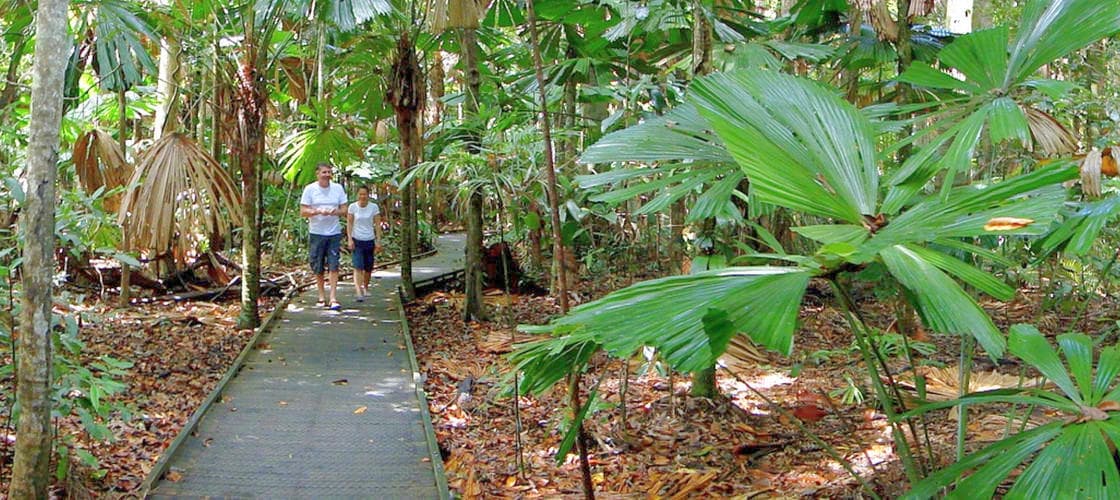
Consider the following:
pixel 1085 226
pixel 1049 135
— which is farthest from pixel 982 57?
pixel 1049 135

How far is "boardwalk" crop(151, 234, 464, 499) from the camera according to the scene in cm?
483

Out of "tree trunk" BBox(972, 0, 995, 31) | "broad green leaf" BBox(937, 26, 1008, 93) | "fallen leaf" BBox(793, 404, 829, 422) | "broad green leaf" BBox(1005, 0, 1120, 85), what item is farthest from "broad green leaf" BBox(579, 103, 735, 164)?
"tree trunk" BBox(972, 0, 995, 31)

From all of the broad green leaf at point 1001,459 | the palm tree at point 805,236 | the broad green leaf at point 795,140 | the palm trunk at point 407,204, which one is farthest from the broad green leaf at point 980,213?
the palm trunk at point 407,204

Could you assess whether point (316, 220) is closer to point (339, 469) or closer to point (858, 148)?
point (339, 469)

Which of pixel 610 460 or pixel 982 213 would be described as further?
pixel 610 460

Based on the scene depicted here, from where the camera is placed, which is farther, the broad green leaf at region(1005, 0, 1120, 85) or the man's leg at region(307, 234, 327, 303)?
the man's leg at region(307, 234, 327, 303)

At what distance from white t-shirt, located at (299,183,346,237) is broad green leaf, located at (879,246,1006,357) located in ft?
28.3

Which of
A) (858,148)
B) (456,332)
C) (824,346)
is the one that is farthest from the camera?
(456,332)

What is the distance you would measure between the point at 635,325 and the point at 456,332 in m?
8.04

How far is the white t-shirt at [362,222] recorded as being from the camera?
34.1 ft

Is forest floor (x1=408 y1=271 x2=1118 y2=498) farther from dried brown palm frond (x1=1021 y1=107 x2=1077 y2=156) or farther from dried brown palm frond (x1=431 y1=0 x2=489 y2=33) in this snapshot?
dried brown palm frond (x1=431 y1=0 x2=489 y2=33)

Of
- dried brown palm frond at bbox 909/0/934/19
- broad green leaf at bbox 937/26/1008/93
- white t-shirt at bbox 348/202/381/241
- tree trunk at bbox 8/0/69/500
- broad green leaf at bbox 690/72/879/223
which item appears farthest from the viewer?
white t-shirt at bbox 348/202/381/241

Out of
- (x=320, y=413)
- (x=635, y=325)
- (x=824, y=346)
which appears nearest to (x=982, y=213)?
(x=635, y=325)

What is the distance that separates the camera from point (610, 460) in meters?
5.45
